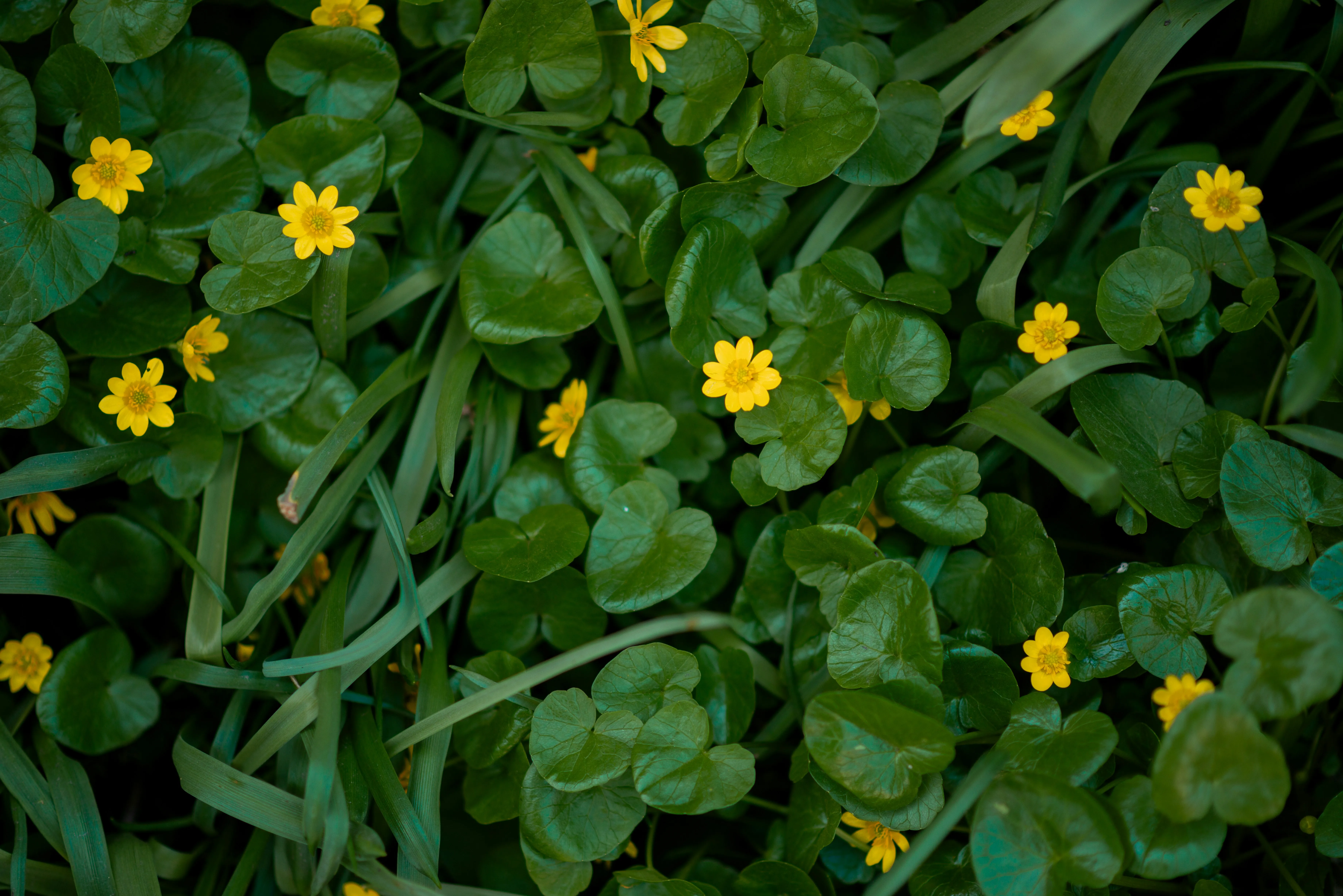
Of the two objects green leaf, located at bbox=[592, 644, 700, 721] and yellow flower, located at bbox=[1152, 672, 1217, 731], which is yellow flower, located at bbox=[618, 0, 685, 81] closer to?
green leaf, located at bbox=[592, 644, 700, 721]

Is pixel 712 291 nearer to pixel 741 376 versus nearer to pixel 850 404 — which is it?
pixel 741 376

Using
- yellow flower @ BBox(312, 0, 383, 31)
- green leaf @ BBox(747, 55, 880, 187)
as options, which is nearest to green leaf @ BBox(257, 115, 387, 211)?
yellow flower @ BBox(312, 0, 383, 31)

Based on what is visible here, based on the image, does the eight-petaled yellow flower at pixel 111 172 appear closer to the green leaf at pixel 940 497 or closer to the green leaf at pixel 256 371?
the green leaf at pixel 256 371

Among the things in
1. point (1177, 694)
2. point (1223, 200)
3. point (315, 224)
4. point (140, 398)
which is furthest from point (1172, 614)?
point (140, 398)

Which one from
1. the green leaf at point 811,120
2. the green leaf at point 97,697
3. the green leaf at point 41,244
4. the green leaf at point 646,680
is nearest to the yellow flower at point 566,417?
the green leaf at point 646,680

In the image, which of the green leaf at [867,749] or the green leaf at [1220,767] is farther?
the green leaf at [867,749]

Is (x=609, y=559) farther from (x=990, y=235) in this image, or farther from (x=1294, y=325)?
(x=1294, y=325)
